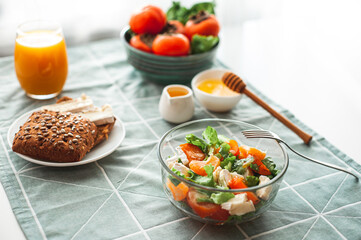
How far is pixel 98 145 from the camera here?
1.31 metres

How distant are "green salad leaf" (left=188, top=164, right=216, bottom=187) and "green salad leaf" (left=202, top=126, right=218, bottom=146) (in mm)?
135

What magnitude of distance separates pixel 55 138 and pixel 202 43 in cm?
74

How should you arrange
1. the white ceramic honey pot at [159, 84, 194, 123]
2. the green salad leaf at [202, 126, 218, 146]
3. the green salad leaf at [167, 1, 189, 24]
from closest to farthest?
1. the green salad leaf at [202, 126, 218, 146]
2. the white ceramic honey pot at [159, 84, 194, 123]
3. the green salad leaf at [167, 1, 189, 24]

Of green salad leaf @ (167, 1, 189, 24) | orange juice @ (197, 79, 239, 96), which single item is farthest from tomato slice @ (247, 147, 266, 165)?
green salad leaf @ (167, 1, 189, 24)

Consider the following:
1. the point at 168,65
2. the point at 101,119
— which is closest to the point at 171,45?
the point at 168,65

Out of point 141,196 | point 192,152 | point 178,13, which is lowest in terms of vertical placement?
point 141,196

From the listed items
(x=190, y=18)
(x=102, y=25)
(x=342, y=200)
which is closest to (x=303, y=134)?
(x=342, y=200)

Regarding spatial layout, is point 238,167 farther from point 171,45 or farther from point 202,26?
point 202,26

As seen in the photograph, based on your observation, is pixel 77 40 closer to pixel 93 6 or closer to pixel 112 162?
pixel 93 6

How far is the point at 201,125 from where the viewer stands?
1292 millimetres

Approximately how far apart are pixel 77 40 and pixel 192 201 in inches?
54.2

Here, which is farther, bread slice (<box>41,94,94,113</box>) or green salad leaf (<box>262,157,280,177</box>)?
bread slice (<box>41,94,94,113</box>)

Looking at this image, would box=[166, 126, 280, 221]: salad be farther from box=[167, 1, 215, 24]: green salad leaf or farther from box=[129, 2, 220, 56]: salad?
box=[167, 1, 215, 24]: green salad leaf

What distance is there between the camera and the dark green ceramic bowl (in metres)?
1.66
